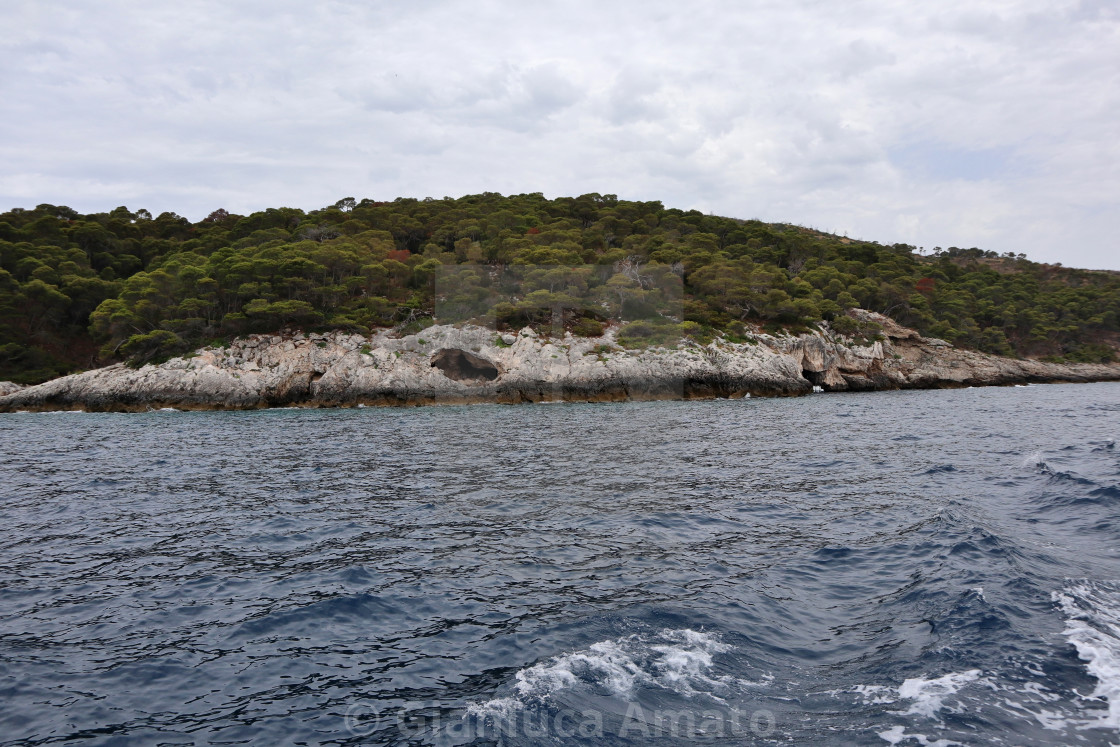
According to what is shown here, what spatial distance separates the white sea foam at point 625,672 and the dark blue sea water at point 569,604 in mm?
28

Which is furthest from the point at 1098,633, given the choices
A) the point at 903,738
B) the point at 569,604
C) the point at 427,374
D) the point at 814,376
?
the point at 814,376

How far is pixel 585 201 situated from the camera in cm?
7400

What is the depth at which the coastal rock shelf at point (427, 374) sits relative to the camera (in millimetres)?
38625

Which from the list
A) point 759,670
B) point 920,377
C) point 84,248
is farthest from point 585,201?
point 759,670

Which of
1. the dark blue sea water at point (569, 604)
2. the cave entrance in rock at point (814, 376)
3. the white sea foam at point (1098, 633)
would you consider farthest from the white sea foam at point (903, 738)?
the cave entrance in rock at point (814, 376)

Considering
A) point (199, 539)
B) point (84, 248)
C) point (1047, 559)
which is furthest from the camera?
point (84, 248)

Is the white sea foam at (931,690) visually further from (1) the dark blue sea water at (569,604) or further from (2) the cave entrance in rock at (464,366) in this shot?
(2) the cave entrance in rock at (464,366)

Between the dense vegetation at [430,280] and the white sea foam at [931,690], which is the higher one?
the dense vegetation at [430,280]

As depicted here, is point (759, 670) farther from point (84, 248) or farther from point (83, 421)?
point (84, 248)

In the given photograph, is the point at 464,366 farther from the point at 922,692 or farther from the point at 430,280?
the point at 922,692

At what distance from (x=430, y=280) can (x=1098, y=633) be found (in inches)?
1945

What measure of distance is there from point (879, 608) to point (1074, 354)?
236 ft

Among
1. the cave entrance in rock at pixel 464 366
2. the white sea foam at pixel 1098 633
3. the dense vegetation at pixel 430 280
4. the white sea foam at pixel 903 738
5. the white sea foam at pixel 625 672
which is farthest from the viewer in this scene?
the dense vegetation at pixel 430 280

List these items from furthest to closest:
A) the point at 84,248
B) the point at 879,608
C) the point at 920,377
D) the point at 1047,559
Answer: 1. the point at 84,248
2. the point at 920,377
3. the point at 1047,559
4. the point at 879,608
